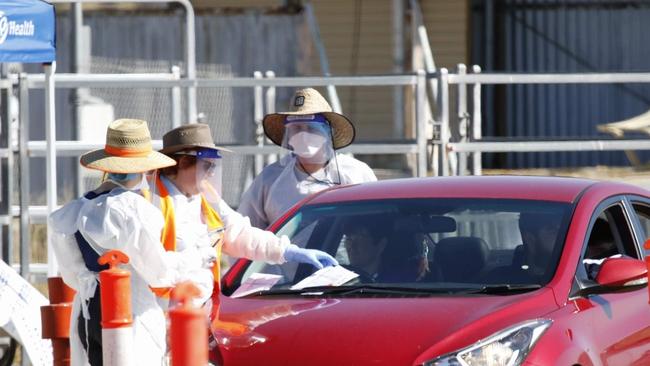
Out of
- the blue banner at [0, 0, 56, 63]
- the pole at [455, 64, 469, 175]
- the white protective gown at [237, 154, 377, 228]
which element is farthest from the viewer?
the pole at [455, 64, 469, 175]

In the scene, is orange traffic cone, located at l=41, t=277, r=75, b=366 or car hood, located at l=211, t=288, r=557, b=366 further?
orange traffic cone, located at l=41, t=277, r=75, b=366

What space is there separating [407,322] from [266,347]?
557mm

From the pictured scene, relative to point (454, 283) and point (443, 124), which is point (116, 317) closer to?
point (454, 283)

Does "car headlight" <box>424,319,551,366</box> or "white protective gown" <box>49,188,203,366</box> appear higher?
"white protective gown" <box>49,188,203,366</box>

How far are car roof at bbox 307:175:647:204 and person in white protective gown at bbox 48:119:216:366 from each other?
3.51 feet

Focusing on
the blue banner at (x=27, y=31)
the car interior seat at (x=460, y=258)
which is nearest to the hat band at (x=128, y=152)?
the car interior seat at (x=460, y=258)

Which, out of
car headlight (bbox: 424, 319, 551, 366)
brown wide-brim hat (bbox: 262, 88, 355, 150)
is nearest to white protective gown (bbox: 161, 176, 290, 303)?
car headlight (bbox: 424, 319, 551, 366)

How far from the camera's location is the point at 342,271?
659 centimetres

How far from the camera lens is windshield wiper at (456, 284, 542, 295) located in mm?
6062

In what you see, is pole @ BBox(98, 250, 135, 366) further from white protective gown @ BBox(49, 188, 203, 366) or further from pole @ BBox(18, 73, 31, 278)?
pole @ BBox(18, 73, 31, 278)

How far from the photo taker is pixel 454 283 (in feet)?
20.8

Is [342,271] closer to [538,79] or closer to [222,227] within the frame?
[222,227]

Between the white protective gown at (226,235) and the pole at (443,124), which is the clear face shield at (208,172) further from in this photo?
the pole at (443,124)

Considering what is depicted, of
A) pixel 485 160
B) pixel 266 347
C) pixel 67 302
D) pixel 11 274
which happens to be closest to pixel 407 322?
pixel 266 347
